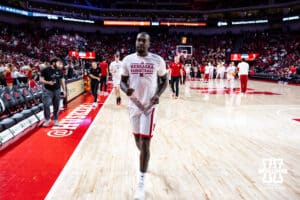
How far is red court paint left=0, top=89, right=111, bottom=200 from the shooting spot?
3.42 m

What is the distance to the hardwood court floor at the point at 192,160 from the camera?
340 centimetres

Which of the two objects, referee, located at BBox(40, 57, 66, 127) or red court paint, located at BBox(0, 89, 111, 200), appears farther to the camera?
referee, located at BBox(40, 57, 66, 127)

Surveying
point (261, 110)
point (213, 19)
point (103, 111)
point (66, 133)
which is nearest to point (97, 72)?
point (103, 111)

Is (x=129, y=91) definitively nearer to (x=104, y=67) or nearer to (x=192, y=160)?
(x=192, y=160)

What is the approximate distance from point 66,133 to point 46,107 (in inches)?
39.4

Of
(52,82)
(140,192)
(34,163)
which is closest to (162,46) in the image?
(52,82)

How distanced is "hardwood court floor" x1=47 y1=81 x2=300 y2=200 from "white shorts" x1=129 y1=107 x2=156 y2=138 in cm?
70

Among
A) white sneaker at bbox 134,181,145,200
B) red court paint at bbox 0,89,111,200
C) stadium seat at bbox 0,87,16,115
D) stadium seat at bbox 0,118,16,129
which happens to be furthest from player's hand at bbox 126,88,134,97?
stadium seat at bbox 0,87,16,115

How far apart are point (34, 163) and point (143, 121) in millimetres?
2137

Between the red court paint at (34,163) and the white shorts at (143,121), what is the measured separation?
4.30 ft

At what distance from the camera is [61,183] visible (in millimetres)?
3615

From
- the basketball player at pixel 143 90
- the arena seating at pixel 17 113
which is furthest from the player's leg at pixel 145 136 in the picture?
the arena seating at pixel 17 113

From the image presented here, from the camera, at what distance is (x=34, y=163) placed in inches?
174

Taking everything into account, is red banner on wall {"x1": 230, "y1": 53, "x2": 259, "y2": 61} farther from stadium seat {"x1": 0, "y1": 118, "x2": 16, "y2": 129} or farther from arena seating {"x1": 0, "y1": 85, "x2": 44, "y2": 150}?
stadium seat {"x1": 0, "y1": 118, "x2": 16, "y2": 129}
